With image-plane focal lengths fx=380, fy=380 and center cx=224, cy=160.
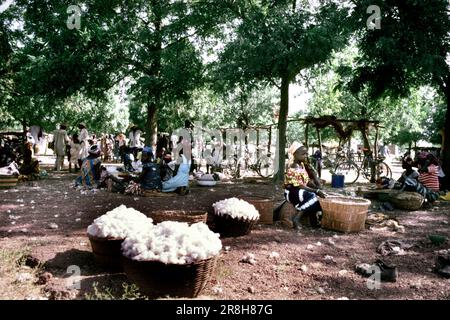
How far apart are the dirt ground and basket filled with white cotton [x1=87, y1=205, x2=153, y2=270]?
0.17m

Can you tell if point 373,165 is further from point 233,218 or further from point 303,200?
point 233,218

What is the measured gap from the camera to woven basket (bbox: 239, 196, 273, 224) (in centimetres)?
793

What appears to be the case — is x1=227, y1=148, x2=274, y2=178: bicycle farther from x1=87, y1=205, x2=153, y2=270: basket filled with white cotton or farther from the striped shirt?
x1=87, y1=205, x2=153, y2=270: basket filled with white cotton

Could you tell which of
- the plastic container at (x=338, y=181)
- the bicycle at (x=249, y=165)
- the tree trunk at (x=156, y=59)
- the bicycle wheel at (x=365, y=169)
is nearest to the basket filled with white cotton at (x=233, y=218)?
the plastic container at (x=338, y=181)

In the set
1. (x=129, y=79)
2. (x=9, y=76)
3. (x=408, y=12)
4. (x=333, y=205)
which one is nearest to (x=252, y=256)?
(x=333, y=205)

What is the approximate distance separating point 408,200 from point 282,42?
5857 mm

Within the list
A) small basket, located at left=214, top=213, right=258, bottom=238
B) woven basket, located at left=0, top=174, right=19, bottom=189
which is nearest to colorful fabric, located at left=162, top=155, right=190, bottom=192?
small basket, located at left=214, top=213, right=258, bottom=238

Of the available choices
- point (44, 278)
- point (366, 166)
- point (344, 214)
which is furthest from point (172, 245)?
point (366, 166)

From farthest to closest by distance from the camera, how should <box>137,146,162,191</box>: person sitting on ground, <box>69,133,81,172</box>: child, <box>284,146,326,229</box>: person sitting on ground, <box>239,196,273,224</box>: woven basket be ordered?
1. <box>69,133,81,172</box>: child
2. <box>137,146,162,191</box>: person sitting on ground
3. <box>239,196,273,224</box>: woven basket
4. <box>284,146,326,229</box>: person sitting on ground

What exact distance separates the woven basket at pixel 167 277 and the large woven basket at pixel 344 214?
412 cm

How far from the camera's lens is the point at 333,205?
7.60 meters

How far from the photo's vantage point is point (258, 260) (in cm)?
564

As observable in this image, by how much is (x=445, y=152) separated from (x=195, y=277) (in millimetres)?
14088
